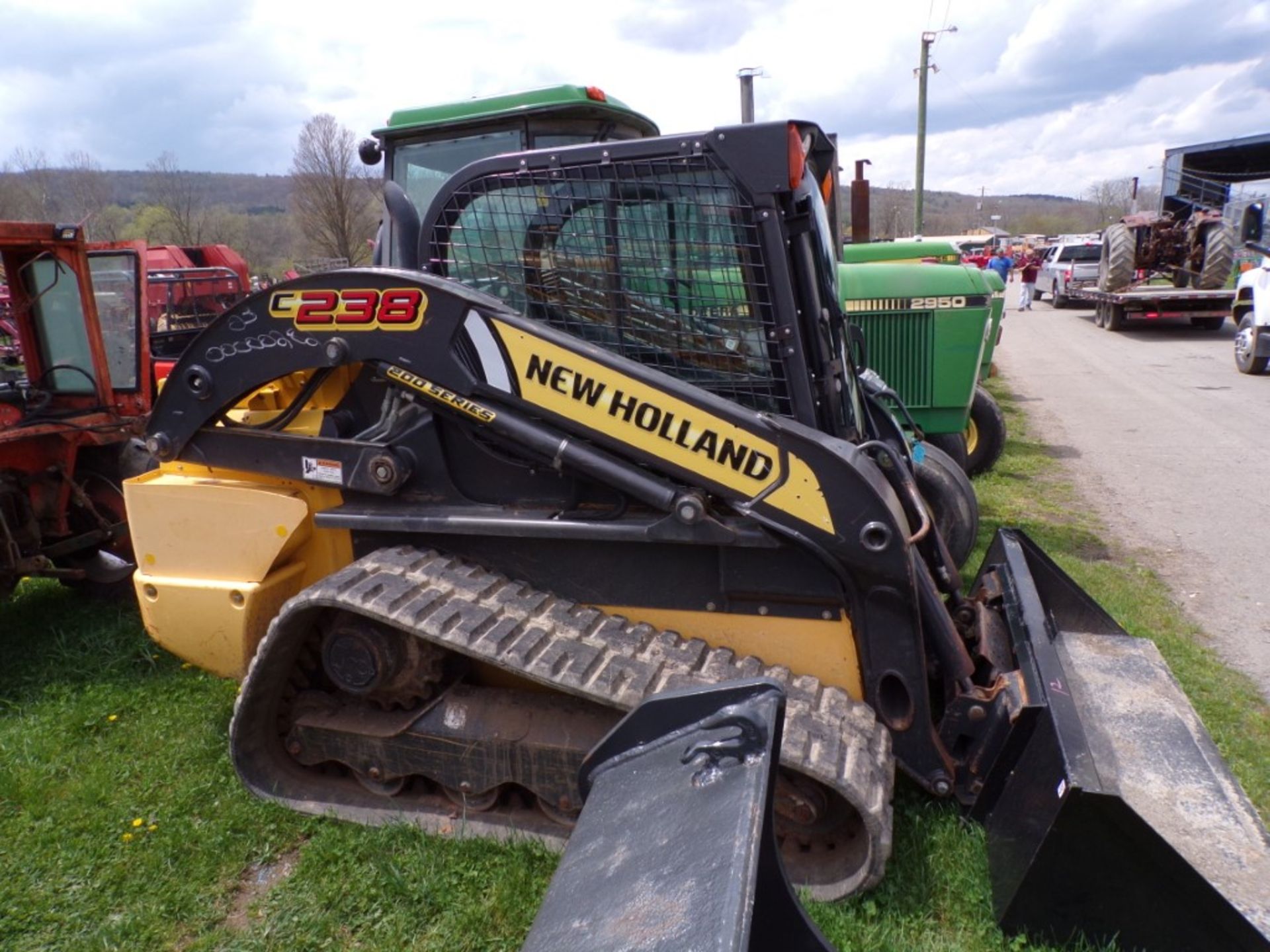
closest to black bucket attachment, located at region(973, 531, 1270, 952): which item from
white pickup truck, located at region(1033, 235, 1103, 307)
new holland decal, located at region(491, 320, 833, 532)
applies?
new holland decal, located at region(491, 320, 833, 532)

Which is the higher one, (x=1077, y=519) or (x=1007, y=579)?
(x=1007, y=579)

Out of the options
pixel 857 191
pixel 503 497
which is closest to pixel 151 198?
pixel 857 191

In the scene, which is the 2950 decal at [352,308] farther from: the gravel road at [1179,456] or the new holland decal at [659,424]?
the gravel road at [1179,456]

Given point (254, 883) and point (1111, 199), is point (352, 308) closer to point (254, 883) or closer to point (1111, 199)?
point (254, 883)

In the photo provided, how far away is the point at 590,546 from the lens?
120 inches

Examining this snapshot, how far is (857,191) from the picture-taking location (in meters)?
7.45

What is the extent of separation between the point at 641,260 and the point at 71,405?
3.81 metres

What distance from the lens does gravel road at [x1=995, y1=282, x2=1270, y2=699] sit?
16.5 feet

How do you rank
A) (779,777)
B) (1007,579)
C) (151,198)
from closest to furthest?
(779,777) < (1007,579) < (151,198)

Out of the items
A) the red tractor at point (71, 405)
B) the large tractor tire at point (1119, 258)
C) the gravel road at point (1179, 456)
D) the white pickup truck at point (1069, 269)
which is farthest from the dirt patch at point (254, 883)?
the white pickup truck at point (1069, 269)

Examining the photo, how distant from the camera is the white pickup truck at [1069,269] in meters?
23.5

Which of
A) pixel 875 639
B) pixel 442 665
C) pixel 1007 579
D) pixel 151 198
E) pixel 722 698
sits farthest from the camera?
pixel 151 198

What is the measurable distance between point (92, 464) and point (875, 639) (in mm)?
4292

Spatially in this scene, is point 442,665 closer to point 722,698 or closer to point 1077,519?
point 722,698
